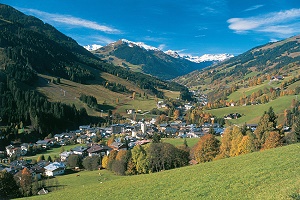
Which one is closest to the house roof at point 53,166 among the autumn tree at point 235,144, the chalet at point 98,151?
the chalet at point 98,151

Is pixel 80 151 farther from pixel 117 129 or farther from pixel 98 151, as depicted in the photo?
pixel 117 129

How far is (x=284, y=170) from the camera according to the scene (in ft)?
80.9

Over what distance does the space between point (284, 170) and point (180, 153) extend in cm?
4006

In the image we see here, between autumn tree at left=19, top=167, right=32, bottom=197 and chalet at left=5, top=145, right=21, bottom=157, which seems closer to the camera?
autumn tree at left=19, top=167, right=32, bottom=197

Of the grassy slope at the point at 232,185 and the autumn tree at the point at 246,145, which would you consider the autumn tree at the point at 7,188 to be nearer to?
the grassy slope at the point at 232,185

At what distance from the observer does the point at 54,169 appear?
77062 mm

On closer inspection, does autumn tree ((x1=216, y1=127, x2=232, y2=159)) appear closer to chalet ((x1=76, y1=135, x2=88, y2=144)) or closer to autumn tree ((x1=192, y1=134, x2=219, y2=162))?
autumn tree ((x1=192, y1=134, x2=219, y2=162))

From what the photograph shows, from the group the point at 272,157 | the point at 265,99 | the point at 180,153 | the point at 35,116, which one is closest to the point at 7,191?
the point at 180,153

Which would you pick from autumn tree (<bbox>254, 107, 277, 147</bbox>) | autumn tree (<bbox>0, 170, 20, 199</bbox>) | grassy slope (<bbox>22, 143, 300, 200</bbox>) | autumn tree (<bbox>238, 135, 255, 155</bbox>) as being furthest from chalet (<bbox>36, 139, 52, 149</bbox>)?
autumn tree (<bbox>254, 107, 277, 147</bbox>)

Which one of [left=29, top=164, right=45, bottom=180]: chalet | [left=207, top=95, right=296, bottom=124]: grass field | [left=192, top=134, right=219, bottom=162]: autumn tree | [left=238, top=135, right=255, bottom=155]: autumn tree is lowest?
[left=29, top=164, right=45, bottom=180]: chalet

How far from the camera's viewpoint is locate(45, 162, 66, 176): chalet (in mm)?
76438

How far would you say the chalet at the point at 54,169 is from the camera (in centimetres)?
7644

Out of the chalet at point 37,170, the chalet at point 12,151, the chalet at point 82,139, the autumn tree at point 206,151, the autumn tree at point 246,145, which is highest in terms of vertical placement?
the autumn tree at point 246,145

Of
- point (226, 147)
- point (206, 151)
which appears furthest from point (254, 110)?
point (206, 151)
